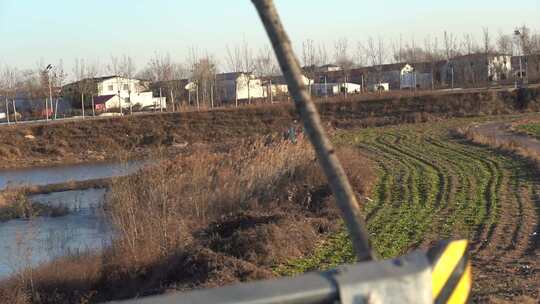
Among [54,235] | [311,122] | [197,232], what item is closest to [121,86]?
[54,235]

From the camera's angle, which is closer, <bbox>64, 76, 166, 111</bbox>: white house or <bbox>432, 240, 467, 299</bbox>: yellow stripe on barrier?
<bbox>432, 240, 467, 299</bbox>: yellow stripe on barrier

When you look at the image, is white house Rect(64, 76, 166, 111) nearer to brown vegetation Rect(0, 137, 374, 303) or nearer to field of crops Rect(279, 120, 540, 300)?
field of crops Rect(279, 120, 540, 300)

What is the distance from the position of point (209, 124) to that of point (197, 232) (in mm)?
37516

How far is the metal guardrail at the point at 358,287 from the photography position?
3.04m

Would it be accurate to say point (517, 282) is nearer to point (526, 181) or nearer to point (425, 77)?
point (526, 181)

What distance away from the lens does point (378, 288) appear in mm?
3207

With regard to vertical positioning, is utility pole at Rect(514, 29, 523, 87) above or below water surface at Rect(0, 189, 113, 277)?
above

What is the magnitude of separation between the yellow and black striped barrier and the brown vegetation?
15.9 feet

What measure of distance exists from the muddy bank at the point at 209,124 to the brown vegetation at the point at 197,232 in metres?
29.0

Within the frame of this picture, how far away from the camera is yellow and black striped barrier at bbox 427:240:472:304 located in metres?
3.50

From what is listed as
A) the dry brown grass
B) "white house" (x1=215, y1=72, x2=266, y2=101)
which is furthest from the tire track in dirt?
"white house" (x1=215, y1=72, x2=266, y2=101)

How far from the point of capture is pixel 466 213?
12.4m

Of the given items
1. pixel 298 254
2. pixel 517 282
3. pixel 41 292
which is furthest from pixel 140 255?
pixel 517 282

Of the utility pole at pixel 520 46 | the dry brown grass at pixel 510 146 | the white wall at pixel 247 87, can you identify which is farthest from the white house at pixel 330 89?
the dry brown grass at pixel 510 146
